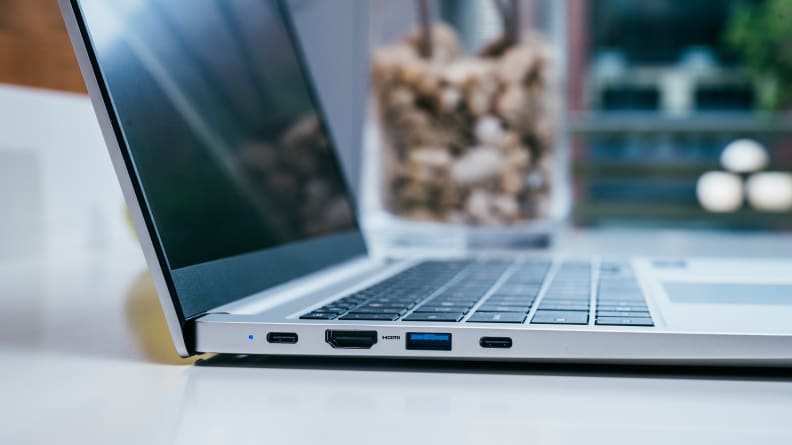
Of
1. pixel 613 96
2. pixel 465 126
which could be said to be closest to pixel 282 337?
pixel 465 126

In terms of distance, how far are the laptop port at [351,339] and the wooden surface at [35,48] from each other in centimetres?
63

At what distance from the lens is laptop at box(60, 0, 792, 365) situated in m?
0.34

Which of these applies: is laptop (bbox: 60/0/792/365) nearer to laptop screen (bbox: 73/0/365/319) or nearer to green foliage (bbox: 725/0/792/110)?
laptop screen (bbox: 73/0/365/319)

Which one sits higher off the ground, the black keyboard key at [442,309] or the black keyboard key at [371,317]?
the black keyboard key at [371,317]

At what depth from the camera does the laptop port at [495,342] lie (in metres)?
0.34

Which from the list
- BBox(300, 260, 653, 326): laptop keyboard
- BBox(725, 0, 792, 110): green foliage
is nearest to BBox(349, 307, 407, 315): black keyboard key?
BBox(300, 260, 653, 326): laptop keyboard

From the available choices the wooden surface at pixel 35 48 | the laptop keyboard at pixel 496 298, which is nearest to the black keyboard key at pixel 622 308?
the laptop keyboard at pixel 496 298

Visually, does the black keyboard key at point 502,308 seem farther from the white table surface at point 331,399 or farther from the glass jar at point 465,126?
the glass jar at point 465,126

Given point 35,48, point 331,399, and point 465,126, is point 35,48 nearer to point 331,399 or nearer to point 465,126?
point 465,126

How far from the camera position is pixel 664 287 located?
1.63 feet

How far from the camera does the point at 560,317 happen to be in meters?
0.36

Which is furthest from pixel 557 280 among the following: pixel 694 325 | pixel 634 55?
pixel 634 55

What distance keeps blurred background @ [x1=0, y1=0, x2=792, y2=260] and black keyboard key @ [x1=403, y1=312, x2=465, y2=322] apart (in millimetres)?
607

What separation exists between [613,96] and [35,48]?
3.49 meters
